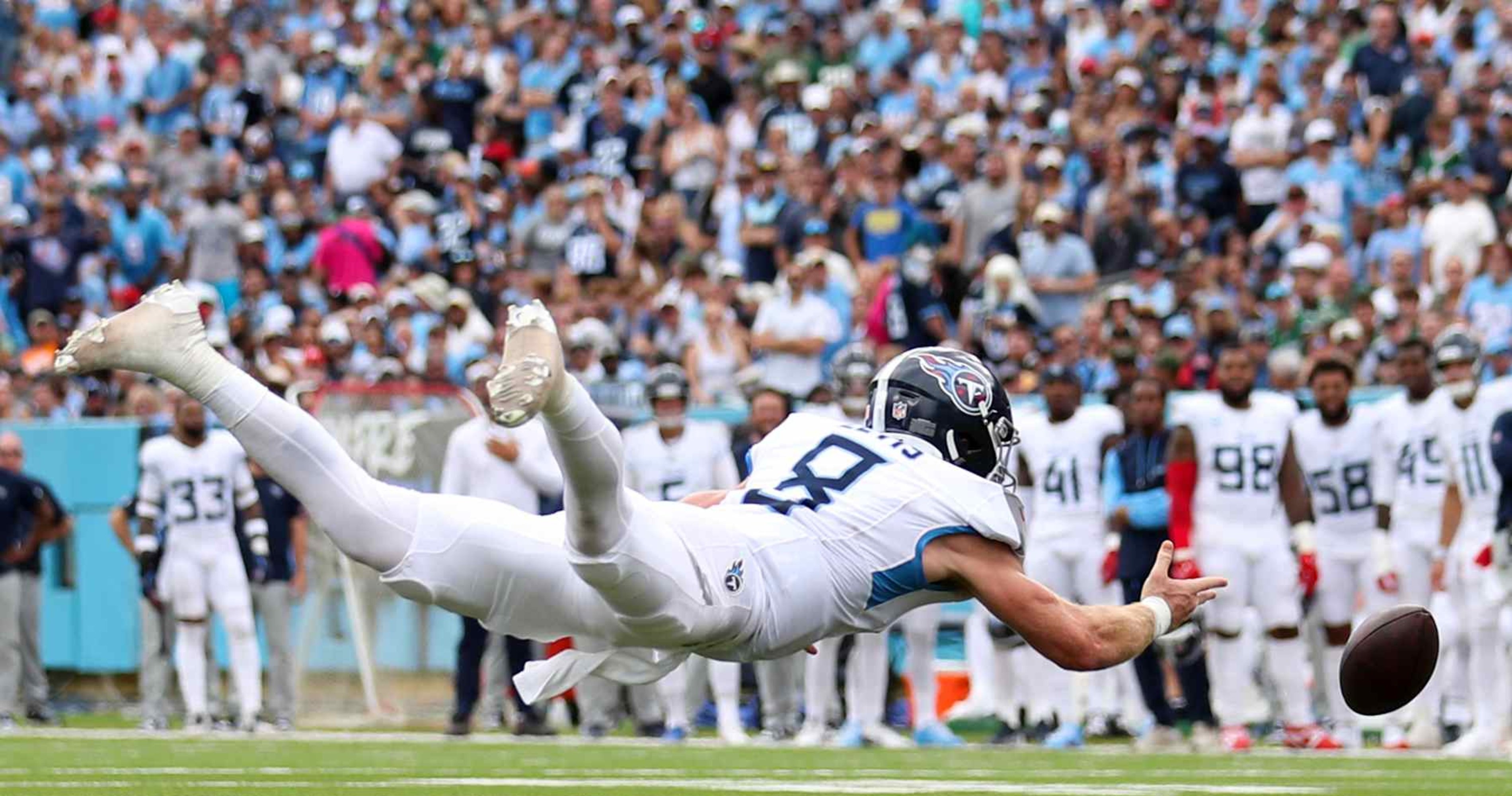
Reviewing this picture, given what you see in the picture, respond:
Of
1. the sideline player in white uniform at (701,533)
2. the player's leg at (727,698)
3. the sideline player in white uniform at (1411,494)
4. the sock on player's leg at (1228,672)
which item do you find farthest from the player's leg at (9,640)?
the sideline player in white uniform at (701,533)

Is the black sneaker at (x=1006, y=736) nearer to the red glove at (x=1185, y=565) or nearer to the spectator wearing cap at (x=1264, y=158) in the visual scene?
the red glove at (x=1185, y=565)

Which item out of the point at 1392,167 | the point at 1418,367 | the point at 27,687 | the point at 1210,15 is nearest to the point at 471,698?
the point at 27,687

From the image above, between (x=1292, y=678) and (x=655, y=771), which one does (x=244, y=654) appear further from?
(x=1292, y=678)

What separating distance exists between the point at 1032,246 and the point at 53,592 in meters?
6.19

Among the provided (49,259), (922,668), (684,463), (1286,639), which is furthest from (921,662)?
(49,259)

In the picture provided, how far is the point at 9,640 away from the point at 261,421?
829cm

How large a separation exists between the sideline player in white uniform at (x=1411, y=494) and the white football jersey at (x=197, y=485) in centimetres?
550

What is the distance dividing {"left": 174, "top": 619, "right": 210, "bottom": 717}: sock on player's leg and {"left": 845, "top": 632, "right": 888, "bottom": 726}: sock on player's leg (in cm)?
332

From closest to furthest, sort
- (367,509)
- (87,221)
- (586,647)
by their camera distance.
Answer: (367,509) → (586,647) → (87,221)

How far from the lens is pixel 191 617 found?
12.1m

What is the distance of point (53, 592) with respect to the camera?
14.1m

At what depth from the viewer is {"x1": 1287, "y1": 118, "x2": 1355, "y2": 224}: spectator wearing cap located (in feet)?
48.2

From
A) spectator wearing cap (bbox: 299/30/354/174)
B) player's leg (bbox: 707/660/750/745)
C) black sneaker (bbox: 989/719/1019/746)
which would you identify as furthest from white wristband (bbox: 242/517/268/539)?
spectator wearing cap (bbox: 299/30/354/174)

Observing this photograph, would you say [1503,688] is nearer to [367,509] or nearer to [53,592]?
[367,509]
